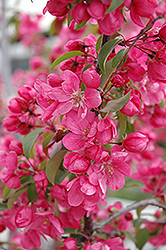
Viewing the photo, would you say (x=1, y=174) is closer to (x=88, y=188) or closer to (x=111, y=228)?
(x=88, y=188)

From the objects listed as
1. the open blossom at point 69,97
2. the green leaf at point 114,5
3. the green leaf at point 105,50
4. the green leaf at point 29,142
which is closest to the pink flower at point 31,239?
the green leaf at point 29,142

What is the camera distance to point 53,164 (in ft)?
2.15

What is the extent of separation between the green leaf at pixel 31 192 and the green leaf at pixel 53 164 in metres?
0.11

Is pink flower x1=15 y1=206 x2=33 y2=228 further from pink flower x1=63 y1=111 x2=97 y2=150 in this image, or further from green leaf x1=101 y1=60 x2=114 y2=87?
green leaf x1=101 y1=60 x2=114 y2=87

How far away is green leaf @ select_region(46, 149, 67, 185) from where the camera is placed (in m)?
0.65

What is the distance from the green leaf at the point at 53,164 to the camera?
25.7 inches

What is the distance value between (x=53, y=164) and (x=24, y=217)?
0.16 m

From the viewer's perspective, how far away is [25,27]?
247cm

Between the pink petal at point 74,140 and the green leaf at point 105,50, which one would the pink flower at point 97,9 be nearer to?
the green leaf at point 105,50

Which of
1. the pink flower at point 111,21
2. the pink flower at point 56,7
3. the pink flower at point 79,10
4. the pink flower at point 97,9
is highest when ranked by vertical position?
the pink flower at point 56,7

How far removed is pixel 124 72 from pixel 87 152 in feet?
0.70

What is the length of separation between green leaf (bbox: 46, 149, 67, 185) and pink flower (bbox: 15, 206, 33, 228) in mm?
113

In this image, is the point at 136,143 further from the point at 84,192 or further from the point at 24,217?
the point at 24,217

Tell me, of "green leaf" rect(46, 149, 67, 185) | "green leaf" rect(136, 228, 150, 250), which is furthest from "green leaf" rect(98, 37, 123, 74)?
"green leaf" rect(136, 228, 150, 250)
